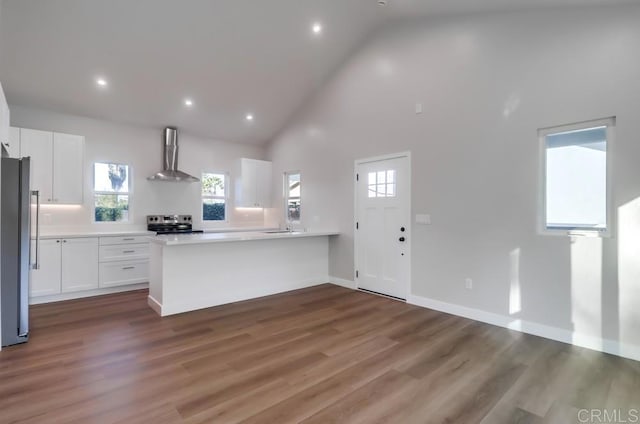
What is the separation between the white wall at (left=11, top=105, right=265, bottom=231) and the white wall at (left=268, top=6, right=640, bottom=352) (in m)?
3.17

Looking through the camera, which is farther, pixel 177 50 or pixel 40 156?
pixel 40 156

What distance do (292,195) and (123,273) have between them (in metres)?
3.29

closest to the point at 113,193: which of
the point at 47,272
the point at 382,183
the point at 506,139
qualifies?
the point at 47,272

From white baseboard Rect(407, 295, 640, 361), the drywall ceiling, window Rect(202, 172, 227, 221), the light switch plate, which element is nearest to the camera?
white baseboard Rect(407, 295, 640, 361)

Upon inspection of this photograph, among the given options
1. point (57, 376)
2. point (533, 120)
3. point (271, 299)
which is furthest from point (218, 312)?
point (533, 120)

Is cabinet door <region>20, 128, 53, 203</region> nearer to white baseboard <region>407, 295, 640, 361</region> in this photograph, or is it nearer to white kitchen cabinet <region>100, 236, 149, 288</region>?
white kitchen cabinet <region>100, 236, 149, 288</region>

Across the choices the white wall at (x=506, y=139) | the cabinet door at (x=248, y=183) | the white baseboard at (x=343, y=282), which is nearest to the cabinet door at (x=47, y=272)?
the cabinet door at (x=248, y=183)

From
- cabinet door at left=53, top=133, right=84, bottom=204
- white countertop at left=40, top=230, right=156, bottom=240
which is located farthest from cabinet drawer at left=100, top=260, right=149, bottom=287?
cabinet door at left=53, top=133, right=84, bottom=204

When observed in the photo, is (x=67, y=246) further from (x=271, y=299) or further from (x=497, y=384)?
(x=497, y=384)

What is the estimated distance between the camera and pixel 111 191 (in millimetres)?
5562

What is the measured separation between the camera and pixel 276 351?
9.73 feet

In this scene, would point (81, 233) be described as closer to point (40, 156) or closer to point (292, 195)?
point (40, 156)

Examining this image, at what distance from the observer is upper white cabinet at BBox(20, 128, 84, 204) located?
4582 millimetres

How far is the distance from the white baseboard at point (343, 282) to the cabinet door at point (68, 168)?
4.26m
